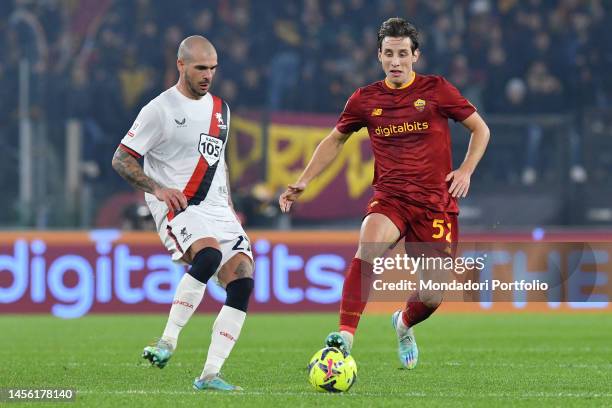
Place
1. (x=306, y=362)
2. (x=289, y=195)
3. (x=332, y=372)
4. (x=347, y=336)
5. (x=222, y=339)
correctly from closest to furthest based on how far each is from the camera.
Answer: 1. (x=332, y=372)
2. (x=222, y=339)
3. (x=347, y=336)
4. (x=289, y=195)
5. (x=306, y=362)

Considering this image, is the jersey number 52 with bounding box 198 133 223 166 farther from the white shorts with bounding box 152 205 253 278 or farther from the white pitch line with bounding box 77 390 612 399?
the white pitch line with bounding box 77 390 612 399

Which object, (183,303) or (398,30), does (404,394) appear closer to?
(183,303)

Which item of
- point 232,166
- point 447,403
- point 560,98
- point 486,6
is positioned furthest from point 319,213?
point 447,403

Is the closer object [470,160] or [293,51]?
[470,160]

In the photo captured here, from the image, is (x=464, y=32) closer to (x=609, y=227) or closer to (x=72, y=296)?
(x=609, y=227)

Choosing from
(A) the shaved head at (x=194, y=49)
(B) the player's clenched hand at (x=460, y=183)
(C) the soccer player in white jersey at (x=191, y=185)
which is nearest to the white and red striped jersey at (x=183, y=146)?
(C) the soccer player in white jersey at (x=191, y=185)

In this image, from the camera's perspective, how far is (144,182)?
6891 millimetres

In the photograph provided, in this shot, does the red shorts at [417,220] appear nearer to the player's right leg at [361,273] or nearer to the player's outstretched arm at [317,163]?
the player's right leg at [361,273]

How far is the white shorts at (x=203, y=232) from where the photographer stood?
695cm

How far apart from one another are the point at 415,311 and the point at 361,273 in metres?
0.96

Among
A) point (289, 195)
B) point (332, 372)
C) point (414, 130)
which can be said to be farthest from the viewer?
point (414, 130)

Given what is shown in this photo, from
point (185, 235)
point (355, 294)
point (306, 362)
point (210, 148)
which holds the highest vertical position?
point (210, 148)

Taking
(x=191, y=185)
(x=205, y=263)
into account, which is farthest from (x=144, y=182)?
(x=205, y=263)

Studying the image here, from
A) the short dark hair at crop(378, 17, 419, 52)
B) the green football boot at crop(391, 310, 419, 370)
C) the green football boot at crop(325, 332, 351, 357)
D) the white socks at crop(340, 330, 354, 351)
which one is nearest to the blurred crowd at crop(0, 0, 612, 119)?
the green football boot at crop(391, 310, 419, 370)
